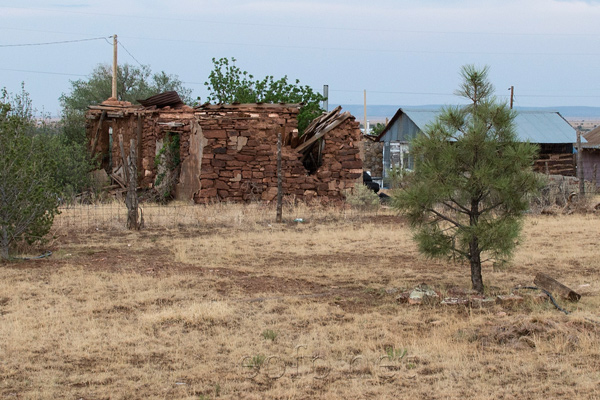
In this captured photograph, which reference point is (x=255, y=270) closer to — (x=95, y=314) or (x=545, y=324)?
(x=95, y=314)

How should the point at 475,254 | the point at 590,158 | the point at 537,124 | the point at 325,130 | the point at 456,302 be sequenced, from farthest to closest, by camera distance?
the point at 537,124, the point at 590,158, the point at 325,130, the point at 475,254, the point at 456,302

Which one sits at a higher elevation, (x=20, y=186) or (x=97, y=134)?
(x=97, y=134)

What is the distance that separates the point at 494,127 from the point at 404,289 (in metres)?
2.35

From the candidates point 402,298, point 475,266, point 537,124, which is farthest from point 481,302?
point 537,124

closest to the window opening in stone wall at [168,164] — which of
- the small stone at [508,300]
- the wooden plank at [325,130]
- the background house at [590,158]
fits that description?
the wooden plank at [325,130]

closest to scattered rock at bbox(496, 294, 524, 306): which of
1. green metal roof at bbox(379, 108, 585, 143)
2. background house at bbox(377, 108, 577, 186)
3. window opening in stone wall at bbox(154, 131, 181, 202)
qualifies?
window opening in stone wall at bbox(154, 131, 181, 202)

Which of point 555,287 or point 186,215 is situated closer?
point 555,287

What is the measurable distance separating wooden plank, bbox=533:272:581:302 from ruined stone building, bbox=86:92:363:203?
10633 mm

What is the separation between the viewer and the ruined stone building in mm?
18766

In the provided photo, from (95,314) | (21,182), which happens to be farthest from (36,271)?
(95,314)

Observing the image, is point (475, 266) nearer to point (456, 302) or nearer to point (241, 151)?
point (456, 302)

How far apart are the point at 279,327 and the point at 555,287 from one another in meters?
3.58

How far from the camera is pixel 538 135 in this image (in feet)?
93.4

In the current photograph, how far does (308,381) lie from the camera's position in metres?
5.83
